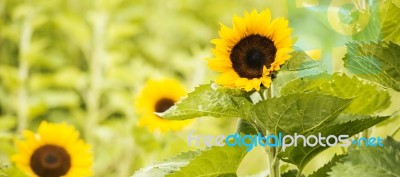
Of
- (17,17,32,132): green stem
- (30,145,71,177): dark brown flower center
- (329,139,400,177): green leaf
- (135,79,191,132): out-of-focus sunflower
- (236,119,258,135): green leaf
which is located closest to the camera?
(329,139,400,177): green leaf

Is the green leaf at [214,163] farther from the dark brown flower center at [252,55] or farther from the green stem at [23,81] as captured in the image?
the green stem at [23,81]

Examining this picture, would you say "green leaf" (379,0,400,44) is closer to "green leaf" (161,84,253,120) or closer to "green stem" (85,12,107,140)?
"green leaf" (161,84,253,120)

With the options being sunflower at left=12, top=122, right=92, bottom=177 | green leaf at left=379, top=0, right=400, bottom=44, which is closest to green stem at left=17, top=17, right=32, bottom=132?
sunflower at left=12, top=122, right=92, bottom=177

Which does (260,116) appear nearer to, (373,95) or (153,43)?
(373,95)

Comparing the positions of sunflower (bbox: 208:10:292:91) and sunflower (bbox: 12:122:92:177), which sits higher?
sunflower (bbox: 12:122:92:177)

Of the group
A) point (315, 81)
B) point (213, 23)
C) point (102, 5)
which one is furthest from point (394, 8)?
point (213, 23)

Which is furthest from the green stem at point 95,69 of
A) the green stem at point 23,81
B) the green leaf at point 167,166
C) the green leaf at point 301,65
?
the green leaf at point 301,65
